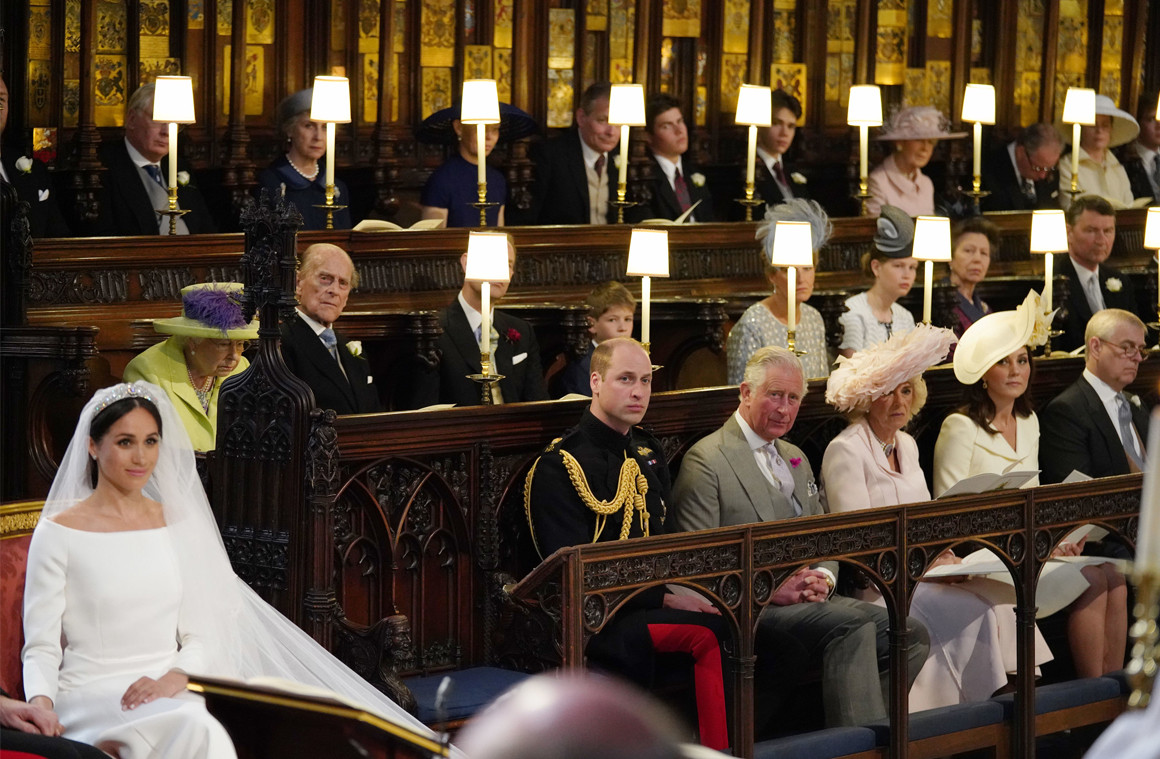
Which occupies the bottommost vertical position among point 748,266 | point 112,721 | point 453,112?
point 112,721

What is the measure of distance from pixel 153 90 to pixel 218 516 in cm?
305

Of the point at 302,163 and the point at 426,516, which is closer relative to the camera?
the point at 426,516

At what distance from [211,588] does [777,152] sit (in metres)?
5.94

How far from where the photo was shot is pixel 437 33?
9.59 m

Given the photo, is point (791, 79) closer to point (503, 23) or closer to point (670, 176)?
point (503, 23)

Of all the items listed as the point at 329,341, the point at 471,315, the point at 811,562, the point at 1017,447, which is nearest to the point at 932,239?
the point at 1017,447

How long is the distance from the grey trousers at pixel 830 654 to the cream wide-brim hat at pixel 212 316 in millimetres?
1829

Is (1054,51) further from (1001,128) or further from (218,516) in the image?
(218,516)

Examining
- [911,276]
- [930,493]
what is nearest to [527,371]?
[930,493]

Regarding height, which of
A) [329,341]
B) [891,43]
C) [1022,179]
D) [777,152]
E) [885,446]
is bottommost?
[885,446]

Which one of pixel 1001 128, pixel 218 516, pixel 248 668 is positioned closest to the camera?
pixel 248 668

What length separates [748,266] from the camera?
8.24 meters

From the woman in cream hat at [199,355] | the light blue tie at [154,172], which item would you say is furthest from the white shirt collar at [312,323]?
the light blue tie at [154,172]

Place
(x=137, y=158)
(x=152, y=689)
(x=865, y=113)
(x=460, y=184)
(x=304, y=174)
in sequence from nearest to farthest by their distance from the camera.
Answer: (x=152, y=689) → (x=137, y=158) → (x=304, y=174) → (x=460, y=184) → (x=865, y=113)
